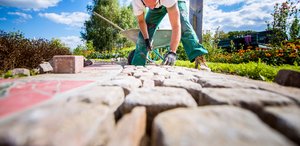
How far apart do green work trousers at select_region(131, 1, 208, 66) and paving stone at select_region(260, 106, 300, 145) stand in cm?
242

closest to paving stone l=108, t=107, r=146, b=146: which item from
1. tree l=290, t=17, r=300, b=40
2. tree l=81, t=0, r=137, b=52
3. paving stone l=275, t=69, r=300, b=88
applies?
paving stone l=275, t=69, r=300, b=88

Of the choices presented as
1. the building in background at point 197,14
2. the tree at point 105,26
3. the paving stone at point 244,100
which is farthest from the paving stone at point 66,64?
the tree at point 105,26

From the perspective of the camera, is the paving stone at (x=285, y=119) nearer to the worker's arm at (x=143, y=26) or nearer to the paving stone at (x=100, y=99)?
the paving stone at (x=100, y=99)

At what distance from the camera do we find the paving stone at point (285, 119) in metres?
0.50

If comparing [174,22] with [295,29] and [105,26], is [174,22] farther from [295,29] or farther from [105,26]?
[105,26]

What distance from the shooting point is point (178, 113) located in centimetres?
66

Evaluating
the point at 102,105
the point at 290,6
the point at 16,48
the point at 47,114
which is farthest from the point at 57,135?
the point at 290,6

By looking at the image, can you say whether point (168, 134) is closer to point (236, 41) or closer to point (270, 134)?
point (270, 134)

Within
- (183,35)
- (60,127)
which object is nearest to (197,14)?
(183,35)

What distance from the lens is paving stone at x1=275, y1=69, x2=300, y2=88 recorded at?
124 centimetres

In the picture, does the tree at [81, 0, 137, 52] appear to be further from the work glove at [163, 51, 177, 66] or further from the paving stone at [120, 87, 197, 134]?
the paving stone at [120, 87, 197, 134]

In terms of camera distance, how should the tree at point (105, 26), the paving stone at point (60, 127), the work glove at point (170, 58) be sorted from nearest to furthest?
the paving stone at point (60, 127) → the work glove at point (170, 58) → the tree at point (105, 26)

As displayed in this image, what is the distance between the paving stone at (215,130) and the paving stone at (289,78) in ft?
3.11

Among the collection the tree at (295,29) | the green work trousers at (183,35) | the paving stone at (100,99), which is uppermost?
the tree at (295,29)
